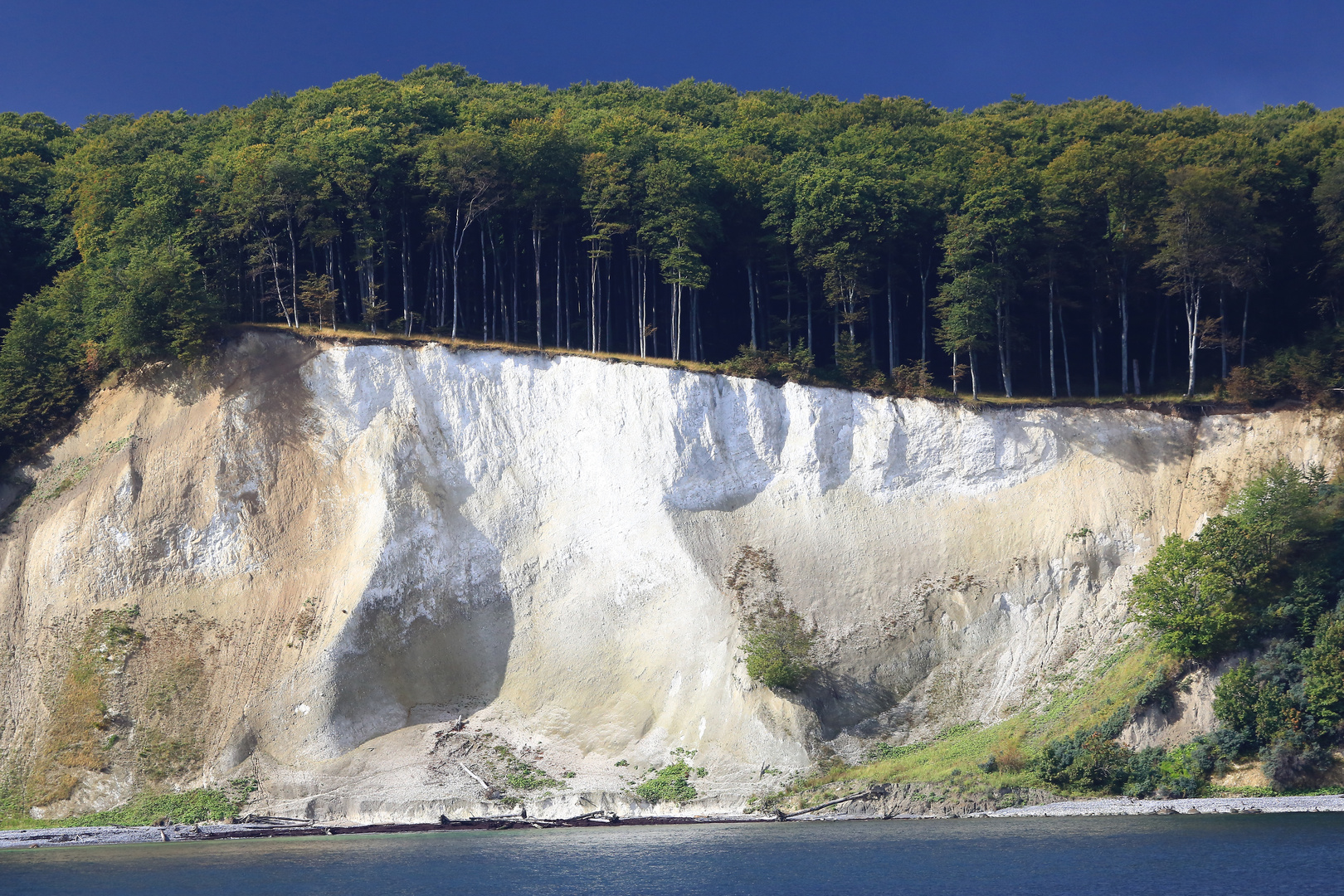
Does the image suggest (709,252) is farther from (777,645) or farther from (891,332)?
(777,645)

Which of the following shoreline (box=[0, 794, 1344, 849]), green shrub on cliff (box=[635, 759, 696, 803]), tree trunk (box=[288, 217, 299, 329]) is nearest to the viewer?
shoreline (box=[0, 794, 1344, 849])

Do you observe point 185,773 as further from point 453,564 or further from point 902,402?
point 902,402

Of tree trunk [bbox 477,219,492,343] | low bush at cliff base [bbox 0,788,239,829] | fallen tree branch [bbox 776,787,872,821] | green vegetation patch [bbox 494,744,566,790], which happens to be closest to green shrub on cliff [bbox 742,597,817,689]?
fallen tree branch [bbox 776,787,872,821]

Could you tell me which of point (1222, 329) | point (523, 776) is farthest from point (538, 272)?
point (1222, 329)

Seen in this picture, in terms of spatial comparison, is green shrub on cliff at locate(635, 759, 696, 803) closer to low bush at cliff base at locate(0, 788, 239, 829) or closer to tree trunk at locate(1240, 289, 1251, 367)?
low bush at cliff base at locate(0, 788, 239, 829)

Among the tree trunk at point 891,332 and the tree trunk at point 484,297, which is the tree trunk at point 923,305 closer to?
the tree trunk at point 891,332

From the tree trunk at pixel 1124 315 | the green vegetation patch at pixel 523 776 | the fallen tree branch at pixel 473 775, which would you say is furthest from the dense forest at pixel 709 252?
the fallen tree branch at pixel 473 775
